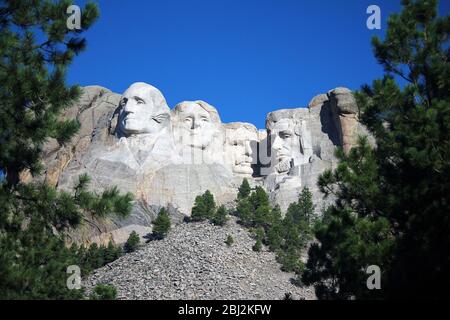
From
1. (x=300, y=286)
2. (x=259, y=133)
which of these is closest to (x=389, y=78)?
(x=300, y=286)

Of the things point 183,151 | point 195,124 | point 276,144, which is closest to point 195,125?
point 195,124

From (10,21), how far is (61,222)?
11.6 feet

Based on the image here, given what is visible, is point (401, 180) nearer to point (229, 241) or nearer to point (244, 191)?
point (229, 241)

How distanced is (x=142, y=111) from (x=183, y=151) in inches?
113

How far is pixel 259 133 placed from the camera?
141 ft

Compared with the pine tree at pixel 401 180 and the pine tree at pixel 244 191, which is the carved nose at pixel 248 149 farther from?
the pine tree at pixel 401 180

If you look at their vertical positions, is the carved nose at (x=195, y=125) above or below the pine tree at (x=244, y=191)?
above

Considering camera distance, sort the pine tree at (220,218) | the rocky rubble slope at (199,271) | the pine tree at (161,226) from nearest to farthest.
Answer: the rocky rubble slope at (199,271) → the pine tree at (161,226) → the pine tree at (220,218)

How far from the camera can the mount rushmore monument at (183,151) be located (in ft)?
113

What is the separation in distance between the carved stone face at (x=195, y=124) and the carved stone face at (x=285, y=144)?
386 cm

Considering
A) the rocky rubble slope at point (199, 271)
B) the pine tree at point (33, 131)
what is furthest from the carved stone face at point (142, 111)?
the pine tree at point (33, 131)

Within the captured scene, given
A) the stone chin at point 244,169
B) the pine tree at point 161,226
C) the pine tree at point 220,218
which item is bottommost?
the pine tree at point 161,226

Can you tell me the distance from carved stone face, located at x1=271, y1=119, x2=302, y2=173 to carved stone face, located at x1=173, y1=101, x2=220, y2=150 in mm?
3863
